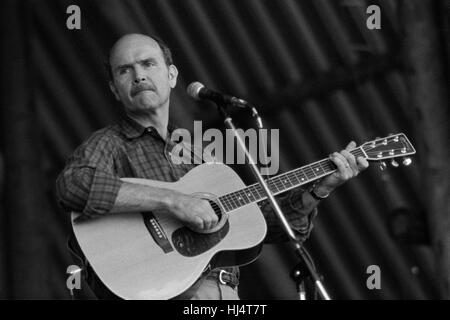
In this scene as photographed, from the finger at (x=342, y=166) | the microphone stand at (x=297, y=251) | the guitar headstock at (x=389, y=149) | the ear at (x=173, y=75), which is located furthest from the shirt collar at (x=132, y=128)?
the guitar headstock at (x=389, y=149)

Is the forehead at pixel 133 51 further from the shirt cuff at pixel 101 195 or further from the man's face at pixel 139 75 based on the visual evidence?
the shirt cuff at pixel 101 195

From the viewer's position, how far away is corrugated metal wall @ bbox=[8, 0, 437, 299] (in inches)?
130

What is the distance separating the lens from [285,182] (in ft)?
9.21

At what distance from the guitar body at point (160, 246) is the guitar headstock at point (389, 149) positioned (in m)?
0.45

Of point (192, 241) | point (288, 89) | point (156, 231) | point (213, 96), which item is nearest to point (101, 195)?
point (156, 231)

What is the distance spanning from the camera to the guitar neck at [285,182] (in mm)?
2729

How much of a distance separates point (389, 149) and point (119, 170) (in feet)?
3.01

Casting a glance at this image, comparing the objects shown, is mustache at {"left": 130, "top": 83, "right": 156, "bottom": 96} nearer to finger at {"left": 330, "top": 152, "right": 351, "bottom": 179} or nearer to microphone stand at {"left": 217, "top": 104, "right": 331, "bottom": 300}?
microphone stand at {"left": 217, "top": 104, "right": 331, "bottom": 300}

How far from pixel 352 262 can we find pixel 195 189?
2.97 feet

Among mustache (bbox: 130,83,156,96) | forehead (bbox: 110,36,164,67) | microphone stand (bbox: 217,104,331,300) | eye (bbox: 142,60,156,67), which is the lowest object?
microphone stand (bbox: 217,104,331,300)

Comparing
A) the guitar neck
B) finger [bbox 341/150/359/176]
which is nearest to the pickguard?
the guitar neck

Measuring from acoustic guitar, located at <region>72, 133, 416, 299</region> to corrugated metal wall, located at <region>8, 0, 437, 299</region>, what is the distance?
52 centimetres

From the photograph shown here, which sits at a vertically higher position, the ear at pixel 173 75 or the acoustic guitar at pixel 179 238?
the ear at pixel 173 75
